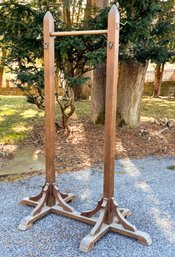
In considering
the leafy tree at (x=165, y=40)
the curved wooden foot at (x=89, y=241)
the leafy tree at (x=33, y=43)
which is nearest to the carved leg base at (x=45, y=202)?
the curved wooden foot at (x=89, y=241)

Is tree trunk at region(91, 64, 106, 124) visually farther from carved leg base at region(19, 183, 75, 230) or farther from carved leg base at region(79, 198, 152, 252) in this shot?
carved leg base at region(79, 198, 152, 252)

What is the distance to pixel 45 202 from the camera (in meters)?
2.77

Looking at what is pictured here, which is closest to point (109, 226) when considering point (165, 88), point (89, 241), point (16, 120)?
point (89, 241)

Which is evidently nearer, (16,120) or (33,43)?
(33,43)

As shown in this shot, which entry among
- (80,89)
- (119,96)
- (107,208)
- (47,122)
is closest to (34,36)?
(47,122)

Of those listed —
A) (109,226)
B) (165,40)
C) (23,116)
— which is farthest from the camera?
(23,116)

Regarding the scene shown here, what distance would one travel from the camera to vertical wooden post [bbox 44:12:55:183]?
8.54ft

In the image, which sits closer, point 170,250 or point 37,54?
point 170,250

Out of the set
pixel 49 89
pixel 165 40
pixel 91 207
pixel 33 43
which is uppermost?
pixel 165 40

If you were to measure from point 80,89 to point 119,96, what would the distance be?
341cm

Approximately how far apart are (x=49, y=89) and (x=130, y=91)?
9.40 ft

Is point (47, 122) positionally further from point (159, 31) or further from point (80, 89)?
point (80, 89)

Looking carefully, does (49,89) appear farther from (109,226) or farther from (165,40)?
(165,40)

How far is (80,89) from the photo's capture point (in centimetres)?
866
